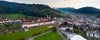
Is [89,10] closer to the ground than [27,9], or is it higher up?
closer to the ground

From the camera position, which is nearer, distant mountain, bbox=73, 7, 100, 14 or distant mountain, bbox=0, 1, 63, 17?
distant mountain, bbox=0, 1, 63, 17

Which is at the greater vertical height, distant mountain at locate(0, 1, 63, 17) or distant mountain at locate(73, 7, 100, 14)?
distant mountain at locate(0, 1, 63, 17)

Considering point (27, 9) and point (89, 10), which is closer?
point (27, 9)

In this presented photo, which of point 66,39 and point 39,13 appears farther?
point 39,13

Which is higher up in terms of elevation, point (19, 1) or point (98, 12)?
point (19, 1)

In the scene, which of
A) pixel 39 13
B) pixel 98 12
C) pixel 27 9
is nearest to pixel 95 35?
pixel 39 13

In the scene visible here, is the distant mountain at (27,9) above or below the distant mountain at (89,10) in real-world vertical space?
above

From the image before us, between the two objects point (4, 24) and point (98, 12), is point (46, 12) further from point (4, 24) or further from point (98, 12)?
point (4, 24)

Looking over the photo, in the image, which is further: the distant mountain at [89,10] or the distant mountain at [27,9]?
the distant mountain at [89,10]
